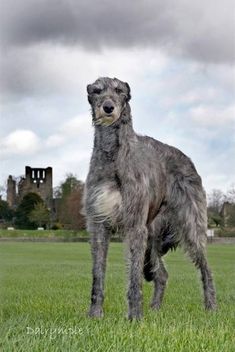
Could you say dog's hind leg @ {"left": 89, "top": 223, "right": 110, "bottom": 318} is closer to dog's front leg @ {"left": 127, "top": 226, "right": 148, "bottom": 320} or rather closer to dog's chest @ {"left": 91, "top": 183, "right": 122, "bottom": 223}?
dog's chest @ {"left": 91, "top": 183, "right": 122, "bottom": 223}

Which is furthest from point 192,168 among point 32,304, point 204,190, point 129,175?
point 32,304

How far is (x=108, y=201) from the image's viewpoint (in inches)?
307

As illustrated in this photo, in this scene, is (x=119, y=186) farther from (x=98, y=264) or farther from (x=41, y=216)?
(x=41, y=216)

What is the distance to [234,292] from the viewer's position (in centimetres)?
1330

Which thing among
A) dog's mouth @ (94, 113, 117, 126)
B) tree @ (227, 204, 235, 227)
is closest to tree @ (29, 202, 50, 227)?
tree @ (227, 204, 235, 227)

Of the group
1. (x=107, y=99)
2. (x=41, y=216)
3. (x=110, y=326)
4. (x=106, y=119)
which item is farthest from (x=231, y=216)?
(x=110, y=326)

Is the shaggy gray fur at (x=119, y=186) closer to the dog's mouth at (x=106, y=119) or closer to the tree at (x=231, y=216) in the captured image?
the dog's mouth at (x=106, y=119)

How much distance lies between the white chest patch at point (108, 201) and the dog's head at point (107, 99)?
778 millimetres

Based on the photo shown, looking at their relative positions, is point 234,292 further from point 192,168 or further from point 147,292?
point 192,168

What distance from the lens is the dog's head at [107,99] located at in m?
7.62

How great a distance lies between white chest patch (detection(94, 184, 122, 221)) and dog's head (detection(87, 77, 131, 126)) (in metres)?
0.78

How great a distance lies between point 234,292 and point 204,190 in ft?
12.9

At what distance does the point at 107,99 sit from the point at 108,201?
1173mm

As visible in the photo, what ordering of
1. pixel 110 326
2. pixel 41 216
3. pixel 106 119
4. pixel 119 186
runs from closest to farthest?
pixel 110 326
pixel 106 119
pixel 119 186
pixel 41 216
